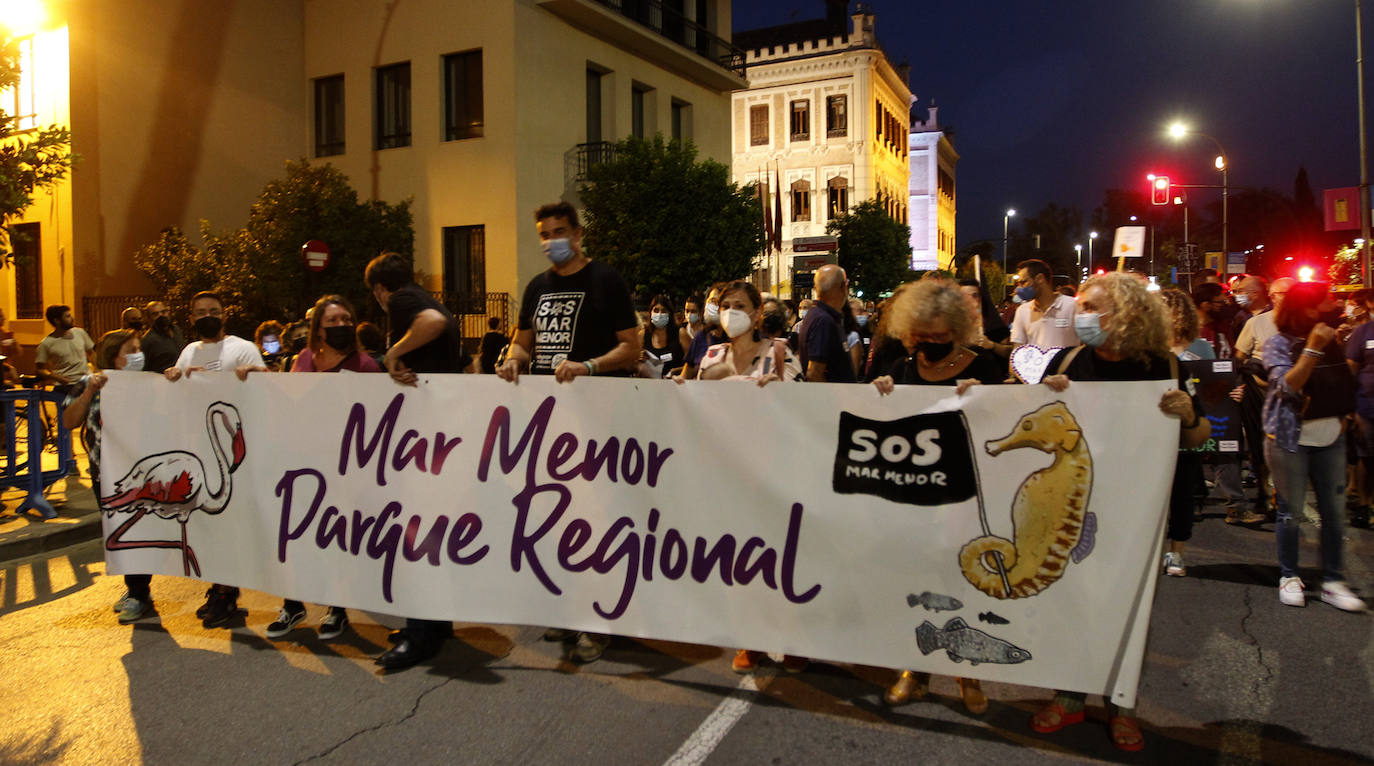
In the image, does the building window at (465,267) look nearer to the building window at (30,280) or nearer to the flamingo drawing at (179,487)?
the building window at (30,280)

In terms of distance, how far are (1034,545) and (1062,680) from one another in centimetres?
50

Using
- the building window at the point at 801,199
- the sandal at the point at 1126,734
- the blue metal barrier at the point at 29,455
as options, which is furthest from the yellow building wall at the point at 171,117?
the building window at the point at 801,199

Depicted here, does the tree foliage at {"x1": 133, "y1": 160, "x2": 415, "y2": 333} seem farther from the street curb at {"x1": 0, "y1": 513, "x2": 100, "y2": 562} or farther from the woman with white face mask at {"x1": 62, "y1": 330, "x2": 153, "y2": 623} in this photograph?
the woman with white face mask at {"x1": 62, "y1": 330, "x2": 153, "y2": 623}

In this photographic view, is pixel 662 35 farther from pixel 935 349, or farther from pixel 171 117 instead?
pixel 935 349

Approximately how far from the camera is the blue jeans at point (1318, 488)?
17.3 feet

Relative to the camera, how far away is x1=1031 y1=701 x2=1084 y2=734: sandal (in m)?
3.66

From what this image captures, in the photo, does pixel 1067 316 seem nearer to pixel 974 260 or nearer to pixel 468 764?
pixel 974 260

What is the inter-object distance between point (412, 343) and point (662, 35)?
21.6 meters

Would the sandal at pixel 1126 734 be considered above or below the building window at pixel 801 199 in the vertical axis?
below

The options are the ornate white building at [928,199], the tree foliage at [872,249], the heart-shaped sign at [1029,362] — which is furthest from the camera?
the ornate white building at [928,199]

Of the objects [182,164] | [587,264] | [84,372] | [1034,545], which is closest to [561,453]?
[587,264]

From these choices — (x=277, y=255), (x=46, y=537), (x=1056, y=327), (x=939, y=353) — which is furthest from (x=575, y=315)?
(x=277, y=255)

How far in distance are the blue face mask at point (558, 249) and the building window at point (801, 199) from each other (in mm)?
48383

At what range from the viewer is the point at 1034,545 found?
350cm
